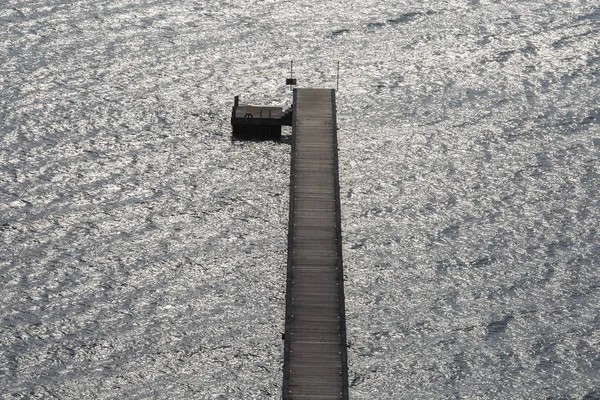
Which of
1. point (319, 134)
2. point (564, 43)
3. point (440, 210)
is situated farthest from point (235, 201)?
point (564, 43)

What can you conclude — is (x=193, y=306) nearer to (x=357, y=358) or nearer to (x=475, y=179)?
Answer: (x=357, y=358)

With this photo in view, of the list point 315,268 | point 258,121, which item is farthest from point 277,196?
point 315,268

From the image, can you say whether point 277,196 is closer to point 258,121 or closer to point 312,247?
point 258,121

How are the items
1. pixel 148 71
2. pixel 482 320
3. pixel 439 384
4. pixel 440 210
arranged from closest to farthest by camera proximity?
pixel 439 384 → pixel 482 320 → pixel 440 210 → pixel 148 71

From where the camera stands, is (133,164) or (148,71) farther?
(148,71)

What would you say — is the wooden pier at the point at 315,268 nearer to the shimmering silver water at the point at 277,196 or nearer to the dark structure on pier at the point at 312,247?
the dark structure on pier at the point at 312,247

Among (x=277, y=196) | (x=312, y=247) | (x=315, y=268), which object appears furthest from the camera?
(x=277, y=196)
